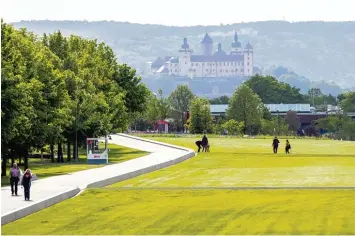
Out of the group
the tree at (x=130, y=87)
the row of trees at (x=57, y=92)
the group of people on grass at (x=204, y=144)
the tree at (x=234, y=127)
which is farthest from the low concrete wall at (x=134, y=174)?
the tree at (x=234, y=127)

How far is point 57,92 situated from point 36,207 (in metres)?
38.1

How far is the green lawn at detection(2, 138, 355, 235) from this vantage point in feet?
111

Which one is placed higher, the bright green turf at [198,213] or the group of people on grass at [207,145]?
the group of people on grass at [207,145]

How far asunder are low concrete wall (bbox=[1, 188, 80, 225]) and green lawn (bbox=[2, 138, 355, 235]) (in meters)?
0.29

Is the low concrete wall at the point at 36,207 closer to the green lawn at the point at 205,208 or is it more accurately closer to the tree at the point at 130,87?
the green lawn at the point at 205,208

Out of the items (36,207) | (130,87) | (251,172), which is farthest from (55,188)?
(130,87)

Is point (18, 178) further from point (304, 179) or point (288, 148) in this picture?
point (288, 148)

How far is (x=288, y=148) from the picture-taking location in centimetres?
10625

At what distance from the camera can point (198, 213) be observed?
3875 centimetres

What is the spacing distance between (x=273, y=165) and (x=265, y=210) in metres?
41.6

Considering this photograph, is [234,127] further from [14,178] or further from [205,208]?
[205,208]

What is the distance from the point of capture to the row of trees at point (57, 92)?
200ft

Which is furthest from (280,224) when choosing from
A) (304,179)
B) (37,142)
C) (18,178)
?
(37,142)

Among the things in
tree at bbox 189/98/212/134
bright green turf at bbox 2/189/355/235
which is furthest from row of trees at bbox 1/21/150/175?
tree at bbox 189/98/212/134
